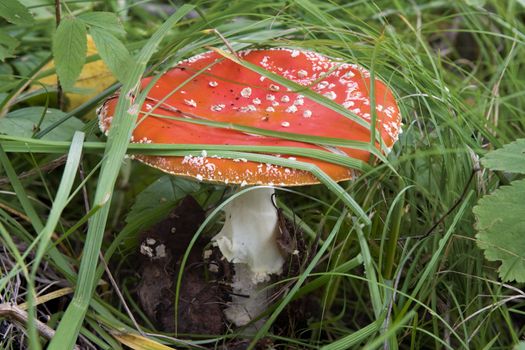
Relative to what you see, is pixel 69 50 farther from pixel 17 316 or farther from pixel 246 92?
pixel 17 316

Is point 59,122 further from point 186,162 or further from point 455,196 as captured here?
point 455,196

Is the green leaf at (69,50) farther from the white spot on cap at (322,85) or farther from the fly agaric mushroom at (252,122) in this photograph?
the white spot on cap at (322,85)

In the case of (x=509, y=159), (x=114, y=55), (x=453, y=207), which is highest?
(x=114, y=55)

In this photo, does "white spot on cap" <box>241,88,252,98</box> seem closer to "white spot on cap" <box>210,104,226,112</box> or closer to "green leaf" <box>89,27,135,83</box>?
"white spot on cap" <box>210,104,226,112</box>


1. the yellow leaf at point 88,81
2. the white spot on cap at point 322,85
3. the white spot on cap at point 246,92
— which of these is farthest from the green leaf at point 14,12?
the white spot on cap at point 322,85

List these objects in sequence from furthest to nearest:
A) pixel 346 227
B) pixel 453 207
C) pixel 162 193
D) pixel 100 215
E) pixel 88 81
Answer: pixel 88 81 → pixel 162 193 → pixel 346 227 → pixel 453 207 → pixel 100 215

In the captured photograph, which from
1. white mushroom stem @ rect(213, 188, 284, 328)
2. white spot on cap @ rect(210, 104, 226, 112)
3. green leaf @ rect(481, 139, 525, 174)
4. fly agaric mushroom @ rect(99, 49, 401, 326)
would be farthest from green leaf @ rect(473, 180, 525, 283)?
white spot on cap @ rect(210, 104, 226, 112)

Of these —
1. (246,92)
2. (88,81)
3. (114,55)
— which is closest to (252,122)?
(246,92)
